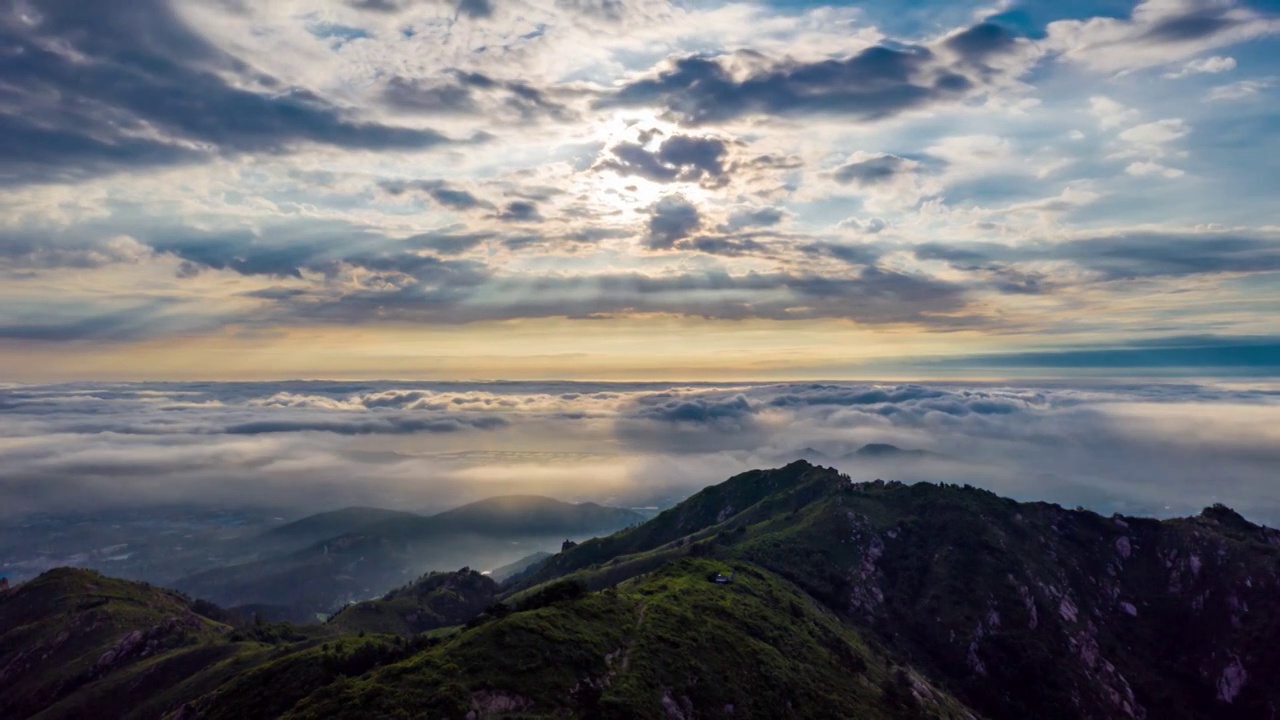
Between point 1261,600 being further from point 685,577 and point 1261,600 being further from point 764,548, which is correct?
point 685,577

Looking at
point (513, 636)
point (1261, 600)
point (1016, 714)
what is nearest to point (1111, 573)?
point (1261, 600)

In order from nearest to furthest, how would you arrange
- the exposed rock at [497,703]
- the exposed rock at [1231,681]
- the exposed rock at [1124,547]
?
the exposed rock at [497,703]
the exposed rock at [1231,681]
the exposed rock at [1124,547]

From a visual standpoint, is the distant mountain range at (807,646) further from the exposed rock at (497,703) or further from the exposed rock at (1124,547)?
the exposed rock at (1124,547)

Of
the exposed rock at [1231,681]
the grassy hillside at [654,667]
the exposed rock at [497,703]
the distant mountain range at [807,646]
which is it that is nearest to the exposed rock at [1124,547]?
the distant mountain range at [807,646]

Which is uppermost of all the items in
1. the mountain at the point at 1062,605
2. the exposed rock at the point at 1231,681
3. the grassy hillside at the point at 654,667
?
the grassy hillside at the point at 654,667

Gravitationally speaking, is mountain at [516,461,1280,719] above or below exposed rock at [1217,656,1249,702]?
above

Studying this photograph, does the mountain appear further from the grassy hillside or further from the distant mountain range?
the grassy hillside

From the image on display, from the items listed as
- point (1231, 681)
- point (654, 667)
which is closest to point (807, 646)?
point (654, 667)

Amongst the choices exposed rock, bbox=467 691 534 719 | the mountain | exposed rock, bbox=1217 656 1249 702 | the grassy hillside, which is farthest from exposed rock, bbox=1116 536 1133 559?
exposed rock, bbox=467 691 534 719
